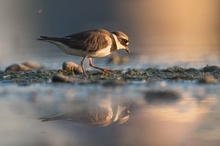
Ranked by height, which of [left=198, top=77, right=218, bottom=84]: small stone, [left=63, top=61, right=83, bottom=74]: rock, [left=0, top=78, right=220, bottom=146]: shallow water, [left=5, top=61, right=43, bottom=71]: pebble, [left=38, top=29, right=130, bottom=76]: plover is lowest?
[left=0, top=78, right=220, bottom=146]: shallow water

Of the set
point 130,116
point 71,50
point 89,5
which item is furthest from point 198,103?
point 89,5

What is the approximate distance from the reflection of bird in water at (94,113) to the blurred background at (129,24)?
298 inches

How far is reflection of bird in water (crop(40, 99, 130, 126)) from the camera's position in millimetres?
7172

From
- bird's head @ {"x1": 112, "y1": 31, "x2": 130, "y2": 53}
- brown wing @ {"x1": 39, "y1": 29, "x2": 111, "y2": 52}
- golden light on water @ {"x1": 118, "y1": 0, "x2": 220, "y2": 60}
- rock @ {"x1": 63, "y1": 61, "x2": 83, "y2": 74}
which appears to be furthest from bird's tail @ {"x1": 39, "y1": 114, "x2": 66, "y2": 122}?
golden light on water @ {"x1": 118, "y1": 0, "x2": 220, "y2": 60}

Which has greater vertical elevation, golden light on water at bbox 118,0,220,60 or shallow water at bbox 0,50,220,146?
golden light on water at bbox 118,0,220,60

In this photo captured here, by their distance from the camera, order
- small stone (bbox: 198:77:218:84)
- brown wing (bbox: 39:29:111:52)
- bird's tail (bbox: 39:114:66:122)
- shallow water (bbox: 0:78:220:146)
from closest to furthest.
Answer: shallow water (bbox: 0:78:220:146), bird's tail (bbox: 39:114:66:122), small stone (bbox: 198:77:218:84), brown wing (bbox: 39:29:111:52)

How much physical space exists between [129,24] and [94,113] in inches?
751

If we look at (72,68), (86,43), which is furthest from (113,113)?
(72,68)

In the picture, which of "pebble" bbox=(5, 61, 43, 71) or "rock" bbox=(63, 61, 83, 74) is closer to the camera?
"rock" bbox=(63, 61, 83, 74)

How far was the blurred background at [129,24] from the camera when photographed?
58.8 feet

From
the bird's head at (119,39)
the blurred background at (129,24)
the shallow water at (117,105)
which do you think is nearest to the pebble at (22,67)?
the blurred background at (129,24)

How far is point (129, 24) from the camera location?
26.4 m

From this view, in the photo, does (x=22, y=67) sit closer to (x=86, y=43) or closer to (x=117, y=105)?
(x=86, y=43)

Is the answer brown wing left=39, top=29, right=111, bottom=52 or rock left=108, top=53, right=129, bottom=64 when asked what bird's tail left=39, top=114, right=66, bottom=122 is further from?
rock left=108, top=53, right=129, bottom=64
